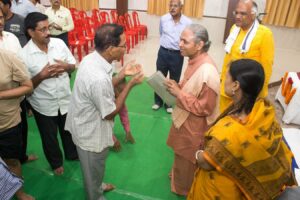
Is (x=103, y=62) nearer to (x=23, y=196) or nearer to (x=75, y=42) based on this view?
(x=23, y=196)

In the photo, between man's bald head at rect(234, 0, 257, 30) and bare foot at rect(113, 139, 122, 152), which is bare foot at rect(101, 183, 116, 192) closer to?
bare foot at rect(113, 139, 122, 152)

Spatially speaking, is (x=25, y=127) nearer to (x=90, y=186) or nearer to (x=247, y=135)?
(x=90, y=186)

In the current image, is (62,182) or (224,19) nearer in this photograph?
(62,182)

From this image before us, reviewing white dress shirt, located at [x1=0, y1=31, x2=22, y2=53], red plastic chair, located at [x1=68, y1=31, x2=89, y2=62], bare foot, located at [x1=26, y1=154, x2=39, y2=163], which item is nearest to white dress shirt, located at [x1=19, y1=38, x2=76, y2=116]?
white dress shirt, located at [x1=0, y1=31, x2=22, y2=53]

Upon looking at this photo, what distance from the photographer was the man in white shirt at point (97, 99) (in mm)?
1592

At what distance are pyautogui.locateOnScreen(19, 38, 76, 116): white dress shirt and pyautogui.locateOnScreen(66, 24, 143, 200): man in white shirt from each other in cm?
41

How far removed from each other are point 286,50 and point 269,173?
6.89 m

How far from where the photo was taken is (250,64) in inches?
49.8

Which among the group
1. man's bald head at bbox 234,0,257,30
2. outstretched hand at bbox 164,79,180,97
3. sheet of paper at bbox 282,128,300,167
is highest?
man's bald head at bbox 234,0,257,30

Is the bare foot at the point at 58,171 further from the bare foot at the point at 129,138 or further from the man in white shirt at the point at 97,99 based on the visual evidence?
the bare foot at the point at 129,138

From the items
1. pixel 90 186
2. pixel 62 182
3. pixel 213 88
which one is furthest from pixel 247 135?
pixel 62 182

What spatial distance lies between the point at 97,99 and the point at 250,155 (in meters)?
0.92

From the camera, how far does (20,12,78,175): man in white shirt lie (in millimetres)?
2021

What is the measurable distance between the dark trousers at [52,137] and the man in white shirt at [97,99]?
1.61ft
